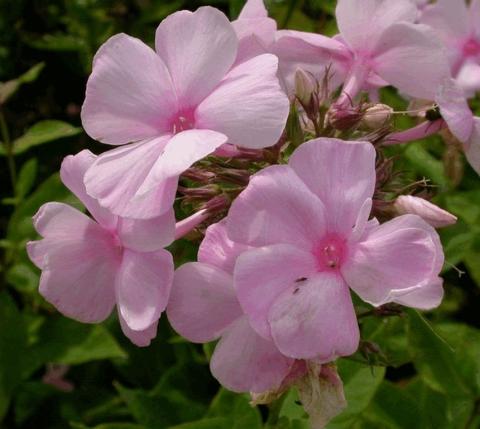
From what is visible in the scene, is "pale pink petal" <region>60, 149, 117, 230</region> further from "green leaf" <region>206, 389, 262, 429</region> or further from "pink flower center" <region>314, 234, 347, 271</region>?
"green leaf" <region>206, 389, 262, 429</region>

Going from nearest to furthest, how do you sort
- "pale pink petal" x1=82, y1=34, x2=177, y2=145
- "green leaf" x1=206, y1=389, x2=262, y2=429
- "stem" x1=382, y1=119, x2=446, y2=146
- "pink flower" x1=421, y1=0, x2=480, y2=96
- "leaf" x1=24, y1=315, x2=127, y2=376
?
"pale pink petal" x1=82, y1=34, x2=177, y2=145 < "stem" x1=382, y1=119, x2=446, y2=146 < "green leaf" x1=206, y1=389, x2=262, y2=429 < "leaf" x1=24, y1=315, x2=127, y2=376 < "pink flower" x1=421, y1=0, x2=480, y2=96

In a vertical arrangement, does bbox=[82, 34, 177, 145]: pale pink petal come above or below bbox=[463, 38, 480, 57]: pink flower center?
above

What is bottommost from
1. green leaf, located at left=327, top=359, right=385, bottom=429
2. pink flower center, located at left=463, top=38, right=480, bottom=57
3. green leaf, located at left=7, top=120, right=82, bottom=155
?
green leaf, located at left=327, top=359, right=385, bottom=429

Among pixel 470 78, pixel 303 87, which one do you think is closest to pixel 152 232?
pixel 303 87

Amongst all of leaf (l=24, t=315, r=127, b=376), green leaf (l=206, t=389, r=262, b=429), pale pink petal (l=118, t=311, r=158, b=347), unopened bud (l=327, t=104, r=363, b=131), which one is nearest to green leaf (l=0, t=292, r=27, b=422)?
leaf (l=24, t=315, r=127, b=376)

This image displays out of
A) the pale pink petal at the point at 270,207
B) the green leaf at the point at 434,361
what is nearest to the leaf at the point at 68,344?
the green leaf at the point at 434,361

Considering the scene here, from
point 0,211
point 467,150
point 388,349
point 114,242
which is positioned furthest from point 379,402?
point 0,211

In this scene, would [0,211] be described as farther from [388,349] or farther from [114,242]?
[114,242]
